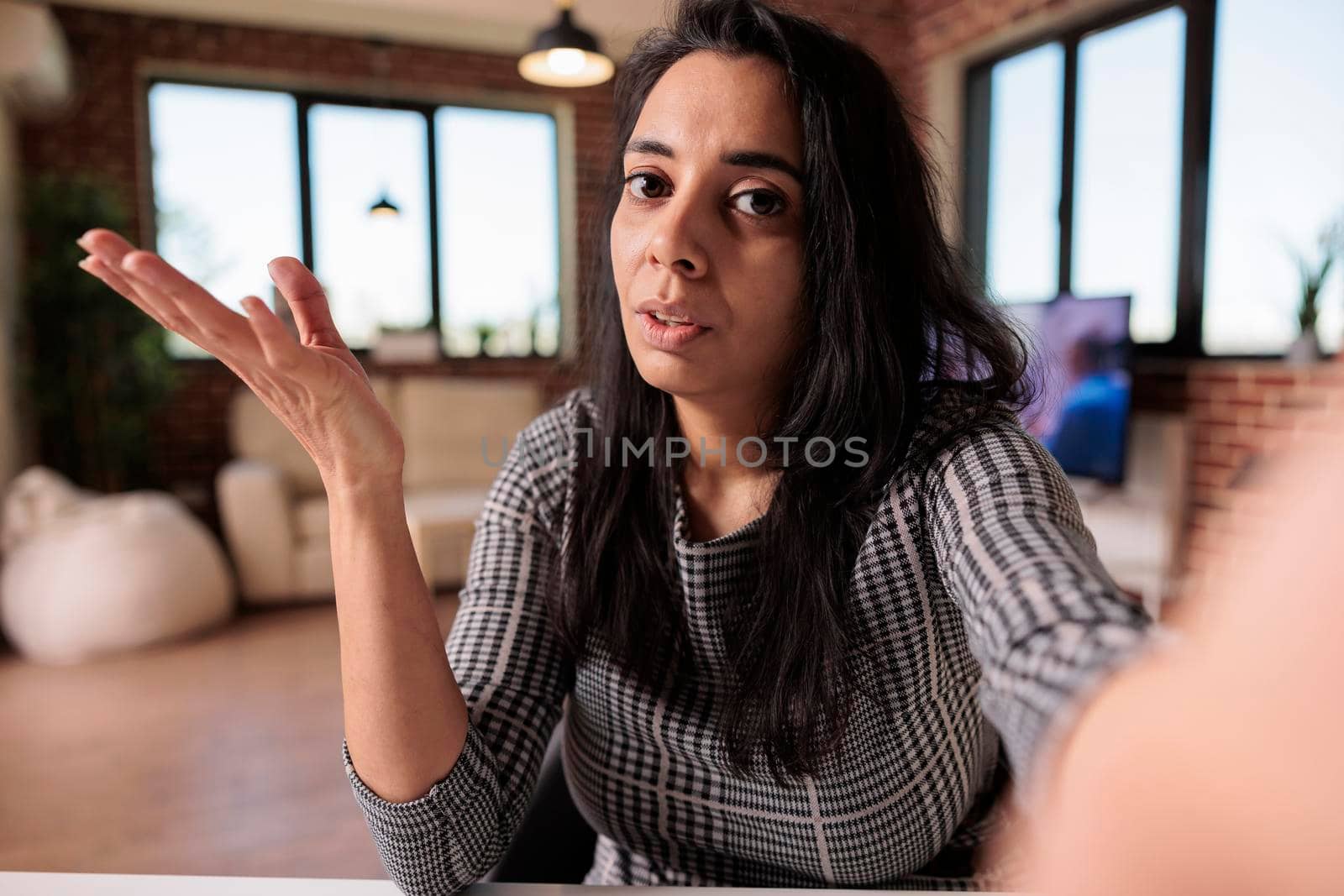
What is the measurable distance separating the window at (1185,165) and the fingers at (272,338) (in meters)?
2.64

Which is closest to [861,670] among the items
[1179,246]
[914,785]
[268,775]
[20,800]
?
[914,785]

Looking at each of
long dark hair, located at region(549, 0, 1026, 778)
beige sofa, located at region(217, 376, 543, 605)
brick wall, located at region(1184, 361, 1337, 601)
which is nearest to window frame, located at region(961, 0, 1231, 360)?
brick wall, located at region(1184, 361, 1337, 601)

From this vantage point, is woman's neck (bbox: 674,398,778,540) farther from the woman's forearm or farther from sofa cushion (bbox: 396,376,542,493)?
sofa cushion (bbox: 396,376,542,493)

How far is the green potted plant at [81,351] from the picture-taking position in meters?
4.28

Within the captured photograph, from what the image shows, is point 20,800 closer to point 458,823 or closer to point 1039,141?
point 458,823

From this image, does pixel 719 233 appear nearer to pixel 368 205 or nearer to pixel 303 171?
pixel 368 205

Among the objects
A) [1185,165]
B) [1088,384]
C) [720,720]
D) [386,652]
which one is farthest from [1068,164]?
[386,652]

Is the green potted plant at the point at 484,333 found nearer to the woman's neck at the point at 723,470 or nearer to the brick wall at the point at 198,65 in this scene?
the brick wall at the point at 198,65

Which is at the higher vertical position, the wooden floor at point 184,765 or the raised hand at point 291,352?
the raised hand at point 291,352

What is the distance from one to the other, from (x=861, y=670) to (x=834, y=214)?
45cm

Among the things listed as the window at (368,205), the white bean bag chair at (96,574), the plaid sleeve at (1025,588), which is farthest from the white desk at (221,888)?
the window at (368,205)

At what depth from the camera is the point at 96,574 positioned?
11.6 ft

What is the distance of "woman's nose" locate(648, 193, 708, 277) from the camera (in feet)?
2.86

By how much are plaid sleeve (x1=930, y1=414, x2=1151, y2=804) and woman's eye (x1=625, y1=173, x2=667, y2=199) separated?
40cm
